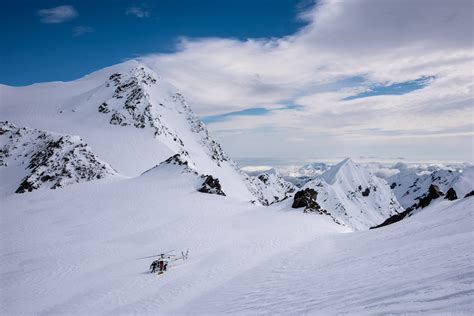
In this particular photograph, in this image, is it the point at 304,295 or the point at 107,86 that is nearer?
the point at 304,295

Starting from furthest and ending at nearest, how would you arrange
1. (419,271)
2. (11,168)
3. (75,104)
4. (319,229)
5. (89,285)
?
A: (75,104)
(11,168)
(319,229)
(89,285)
(419,271)

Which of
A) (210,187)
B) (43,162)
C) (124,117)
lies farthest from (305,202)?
(124,117)

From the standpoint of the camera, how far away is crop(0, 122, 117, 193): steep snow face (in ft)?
120

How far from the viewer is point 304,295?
9156mm

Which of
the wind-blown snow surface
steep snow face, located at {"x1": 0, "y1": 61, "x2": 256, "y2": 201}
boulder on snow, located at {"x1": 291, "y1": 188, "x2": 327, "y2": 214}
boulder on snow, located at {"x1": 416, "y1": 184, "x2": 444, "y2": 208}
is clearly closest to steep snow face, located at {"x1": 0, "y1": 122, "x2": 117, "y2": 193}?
the wind-blown snow surface

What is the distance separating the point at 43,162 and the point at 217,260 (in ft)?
107

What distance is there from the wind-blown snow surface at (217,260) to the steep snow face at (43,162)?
5532mm

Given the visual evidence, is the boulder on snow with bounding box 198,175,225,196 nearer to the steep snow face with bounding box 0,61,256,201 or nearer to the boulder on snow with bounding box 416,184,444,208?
the steep snow face with bounding box 0,61,256,201

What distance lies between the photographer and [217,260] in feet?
56.5

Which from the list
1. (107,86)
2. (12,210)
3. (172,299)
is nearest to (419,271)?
(172,299)

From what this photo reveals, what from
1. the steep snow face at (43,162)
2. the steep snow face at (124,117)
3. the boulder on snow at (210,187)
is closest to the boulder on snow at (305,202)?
the boulder on snow at (210,187)

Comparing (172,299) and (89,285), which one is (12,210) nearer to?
(89,285)

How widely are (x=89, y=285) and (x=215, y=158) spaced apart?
95.4 m

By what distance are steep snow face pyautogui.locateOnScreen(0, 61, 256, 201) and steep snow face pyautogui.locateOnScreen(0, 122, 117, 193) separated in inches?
582
